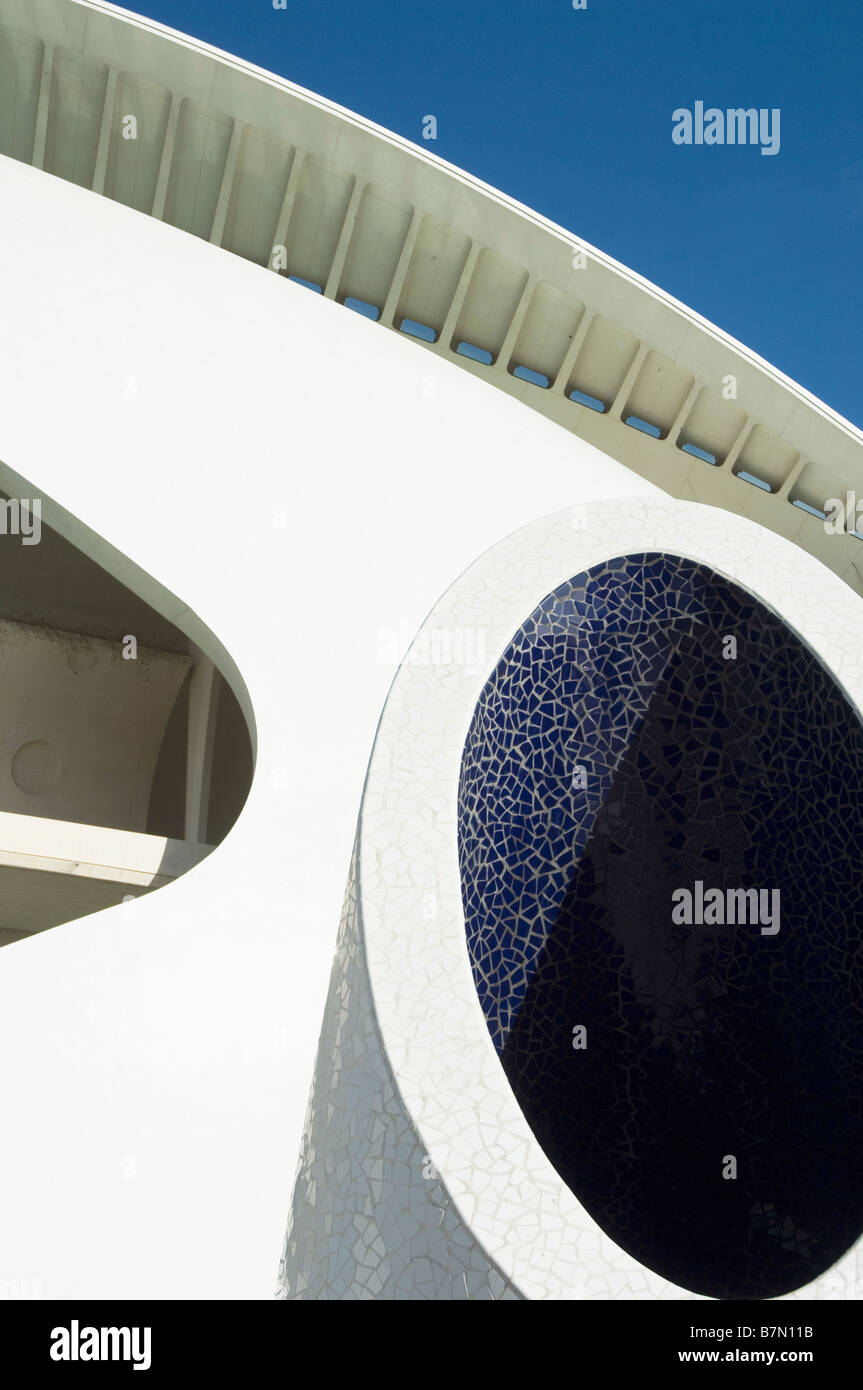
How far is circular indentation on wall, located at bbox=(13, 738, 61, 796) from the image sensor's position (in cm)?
816

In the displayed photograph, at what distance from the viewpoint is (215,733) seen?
7750 millimetres

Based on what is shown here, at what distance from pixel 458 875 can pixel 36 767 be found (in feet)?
18.8

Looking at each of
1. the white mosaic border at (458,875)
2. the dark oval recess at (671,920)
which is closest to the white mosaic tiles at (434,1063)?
the white mosaic border at (458,875)

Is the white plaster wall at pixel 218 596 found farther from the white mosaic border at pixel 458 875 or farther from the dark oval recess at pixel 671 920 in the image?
the white mosaic border at pixel 458 875

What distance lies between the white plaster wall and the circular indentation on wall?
3460 millimetres

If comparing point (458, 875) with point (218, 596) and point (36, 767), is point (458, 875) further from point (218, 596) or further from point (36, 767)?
point (36, 767)

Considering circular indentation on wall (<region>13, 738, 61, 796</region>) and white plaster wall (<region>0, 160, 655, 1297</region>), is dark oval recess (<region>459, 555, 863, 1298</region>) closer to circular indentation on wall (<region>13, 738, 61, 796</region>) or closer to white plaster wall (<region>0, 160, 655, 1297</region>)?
white plaster wall (<region>0, 160, 655, 1297</region>)

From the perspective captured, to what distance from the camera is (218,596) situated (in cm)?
483

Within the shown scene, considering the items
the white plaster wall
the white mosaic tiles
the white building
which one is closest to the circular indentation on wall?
the white building

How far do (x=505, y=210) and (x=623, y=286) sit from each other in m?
1.01

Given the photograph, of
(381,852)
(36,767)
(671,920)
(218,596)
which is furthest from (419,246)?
(381,852)
